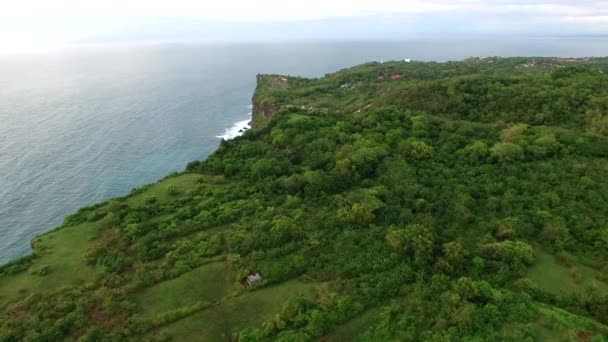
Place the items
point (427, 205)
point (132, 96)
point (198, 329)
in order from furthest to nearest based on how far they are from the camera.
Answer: point (132, 96) → point (427, 205) → point (198, 329)

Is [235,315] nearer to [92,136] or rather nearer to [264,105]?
[264,105]

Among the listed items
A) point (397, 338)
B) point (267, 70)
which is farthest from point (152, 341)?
point (267, 70)

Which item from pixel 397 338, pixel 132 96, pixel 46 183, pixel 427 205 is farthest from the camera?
pixel 132 96

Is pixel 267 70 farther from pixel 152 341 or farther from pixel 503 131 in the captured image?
pixel 152 341

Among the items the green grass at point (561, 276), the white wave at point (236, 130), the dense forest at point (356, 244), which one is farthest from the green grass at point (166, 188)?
the white wave at point (236, 130)

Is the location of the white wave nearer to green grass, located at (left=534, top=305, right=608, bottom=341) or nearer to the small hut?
the small hut

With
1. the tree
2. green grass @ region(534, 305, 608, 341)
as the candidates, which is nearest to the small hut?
green grass @ region(534, 305, 608, 341)

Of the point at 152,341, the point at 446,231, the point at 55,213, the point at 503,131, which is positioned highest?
the point at 503,131
